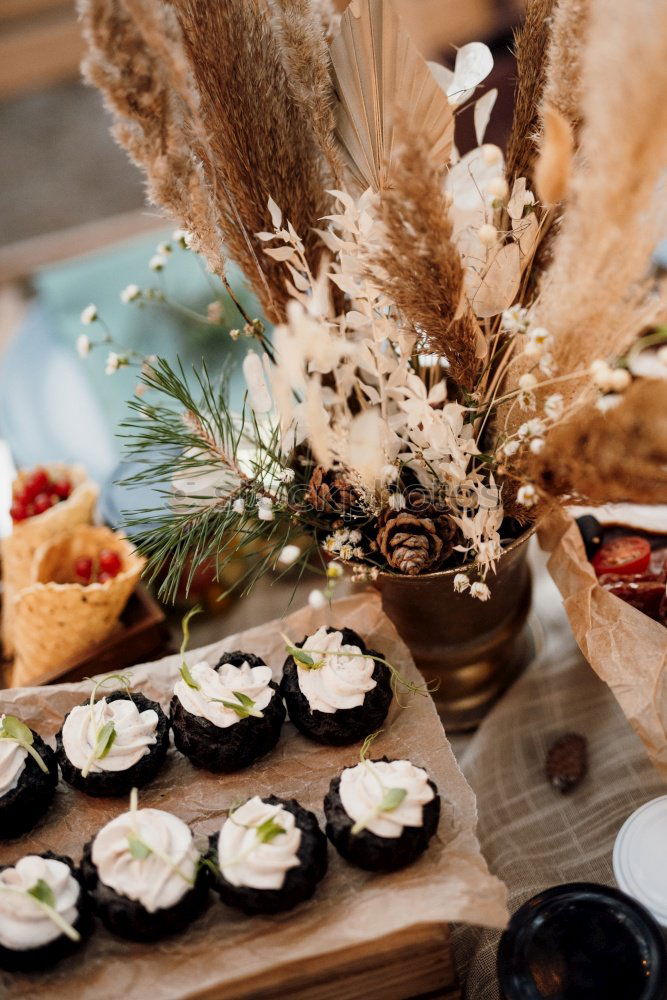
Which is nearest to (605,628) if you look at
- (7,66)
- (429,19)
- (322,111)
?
(322,111)

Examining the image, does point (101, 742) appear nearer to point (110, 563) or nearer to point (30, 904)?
point (30, 904)

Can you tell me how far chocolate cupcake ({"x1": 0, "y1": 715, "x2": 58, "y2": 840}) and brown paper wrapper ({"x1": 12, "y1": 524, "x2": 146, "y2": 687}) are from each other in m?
0.24

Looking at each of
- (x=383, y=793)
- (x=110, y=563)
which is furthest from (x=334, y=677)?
(x=110, y=563)

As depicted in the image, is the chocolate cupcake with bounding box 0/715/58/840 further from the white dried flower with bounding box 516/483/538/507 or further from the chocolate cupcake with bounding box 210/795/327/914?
the white dried flower with bounding box 516/483/538/507

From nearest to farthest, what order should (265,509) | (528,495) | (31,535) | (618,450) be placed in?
(618,450) → (528,495) → (265,509) → (31,535)

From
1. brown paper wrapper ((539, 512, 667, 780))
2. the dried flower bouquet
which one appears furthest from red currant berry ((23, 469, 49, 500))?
brown paper wrapper ((539, 512, 667, 780))

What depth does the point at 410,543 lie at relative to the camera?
32.1 inches

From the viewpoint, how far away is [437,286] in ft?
2.33

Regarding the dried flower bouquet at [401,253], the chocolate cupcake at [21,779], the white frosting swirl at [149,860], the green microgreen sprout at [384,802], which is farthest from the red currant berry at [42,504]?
the green microgreen sprout at [384,802]

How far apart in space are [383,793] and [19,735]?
349 mm

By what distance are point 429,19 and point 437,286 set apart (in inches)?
122

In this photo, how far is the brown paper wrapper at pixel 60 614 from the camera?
1.07m

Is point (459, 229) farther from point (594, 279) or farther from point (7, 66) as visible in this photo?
point (7, 66)

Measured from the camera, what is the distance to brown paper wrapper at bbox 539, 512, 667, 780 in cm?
78
